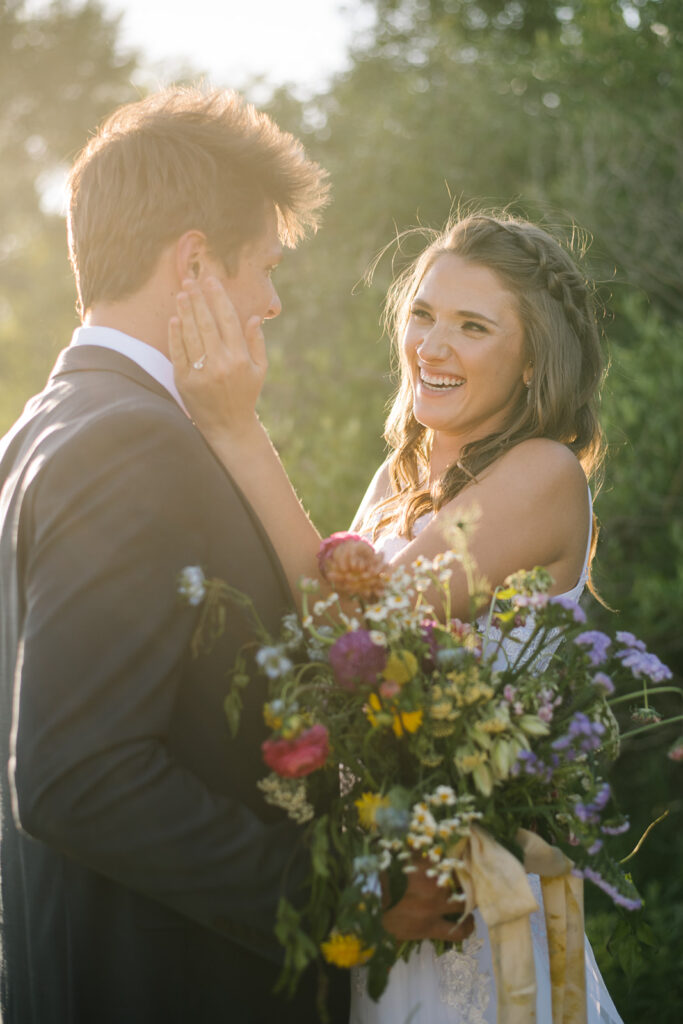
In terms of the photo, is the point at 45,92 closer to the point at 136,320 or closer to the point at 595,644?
the point at 136,320

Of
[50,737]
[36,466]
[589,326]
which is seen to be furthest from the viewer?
[589,326]

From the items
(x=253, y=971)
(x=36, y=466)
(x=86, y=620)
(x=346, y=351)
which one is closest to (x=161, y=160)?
(x=36, y=466)

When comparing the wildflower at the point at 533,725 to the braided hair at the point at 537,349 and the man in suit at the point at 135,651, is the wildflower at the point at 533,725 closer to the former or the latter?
the man in suit at the point at 135,651

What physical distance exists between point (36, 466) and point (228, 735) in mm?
662

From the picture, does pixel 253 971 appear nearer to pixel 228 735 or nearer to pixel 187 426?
pixel 228 735

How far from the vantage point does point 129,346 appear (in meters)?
2.10

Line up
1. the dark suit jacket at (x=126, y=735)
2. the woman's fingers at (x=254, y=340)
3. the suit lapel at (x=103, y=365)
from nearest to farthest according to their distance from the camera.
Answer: the dark suit jacket at (x=126, y=735), the suit lapel at (x=103, y=365), the woman's fingers at (x=254, y=340)

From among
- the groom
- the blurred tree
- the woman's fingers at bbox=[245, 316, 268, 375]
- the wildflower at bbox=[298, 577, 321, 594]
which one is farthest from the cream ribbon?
the blurred tree

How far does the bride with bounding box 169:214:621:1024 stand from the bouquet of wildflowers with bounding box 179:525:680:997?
0.48 m

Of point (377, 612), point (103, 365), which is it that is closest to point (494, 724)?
point (377, 612)

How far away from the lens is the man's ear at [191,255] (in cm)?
221

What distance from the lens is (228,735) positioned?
1.92 meters

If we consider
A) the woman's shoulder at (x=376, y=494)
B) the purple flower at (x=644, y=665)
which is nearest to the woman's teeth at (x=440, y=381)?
the woman's shoulder at (x=376, y=494)

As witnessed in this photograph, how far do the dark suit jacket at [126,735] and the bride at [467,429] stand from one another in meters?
0.30
